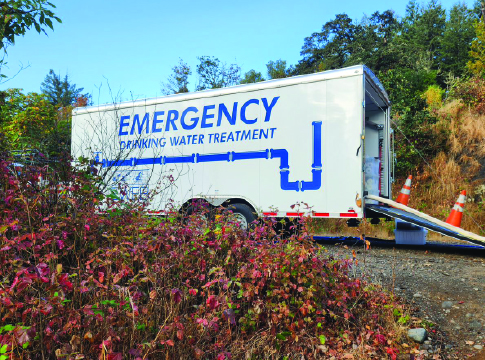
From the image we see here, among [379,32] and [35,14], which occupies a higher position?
[379,32]

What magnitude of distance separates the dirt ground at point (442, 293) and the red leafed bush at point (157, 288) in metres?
0.41

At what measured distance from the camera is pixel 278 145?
738cm

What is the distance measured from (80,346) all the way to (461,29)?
37136mm

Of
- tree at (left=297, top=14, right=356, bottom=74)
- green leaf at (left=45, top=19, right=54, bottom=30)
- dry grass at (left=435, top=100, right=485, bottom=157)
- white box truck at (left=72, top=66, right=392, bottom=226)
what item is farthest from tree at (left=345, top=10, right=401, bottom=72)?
green leaf at (left=45, top=19, right=54, bottom=30)

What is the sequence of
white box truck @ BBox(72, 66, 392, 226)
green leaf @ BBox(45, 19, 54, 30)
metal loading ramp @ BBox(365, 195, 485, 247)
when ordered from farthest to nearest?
white box truck @ BBox(72, 66, 392, 226) → metal loading ramp @ BBox(365, 195, 485, 247) → green leaf @ BBox(45, 19, 54, 30)

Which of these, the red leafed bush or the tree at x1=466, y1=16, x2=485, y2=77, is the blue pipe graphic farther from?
the tree at x1=466, y1=16, x2=485, y2=77

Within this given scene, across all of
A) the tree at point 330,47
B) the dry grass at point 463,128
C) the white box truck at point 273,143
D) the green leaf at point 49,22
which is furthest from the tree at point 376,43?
the green leaf at point 49,22

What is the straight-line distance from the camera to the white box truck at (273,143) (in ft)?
22.4

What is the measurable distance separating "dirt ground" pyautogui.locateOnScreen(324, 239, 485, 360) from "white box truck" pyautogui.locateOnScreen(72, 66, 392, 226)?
1.33m

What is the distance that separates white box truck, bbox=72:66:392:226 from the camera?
22.4 feet

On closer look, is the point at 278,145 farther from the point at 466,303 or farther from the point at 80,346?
the point at 80,346

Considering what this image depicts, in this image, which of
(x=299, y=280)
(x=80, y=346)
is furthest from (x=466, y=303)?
(x=80, y=346)

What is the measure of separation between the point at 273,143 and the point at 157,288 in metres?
4.85

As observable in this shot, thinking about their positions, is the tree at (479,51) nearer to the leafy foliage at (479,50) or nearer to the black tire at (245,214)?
the leafy foliage at (479,50)
